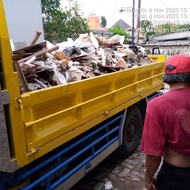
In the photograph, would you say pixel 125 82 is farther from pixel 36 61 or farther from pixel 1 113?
pixel 1 113

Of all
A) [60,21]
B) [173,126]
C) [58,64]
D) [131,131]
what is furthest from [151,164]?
[60,21]

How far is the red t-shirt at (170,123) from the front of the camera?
5.56 feet

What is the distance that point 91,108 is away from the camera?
2.72m

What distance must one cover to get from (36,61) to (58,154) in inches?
42.5

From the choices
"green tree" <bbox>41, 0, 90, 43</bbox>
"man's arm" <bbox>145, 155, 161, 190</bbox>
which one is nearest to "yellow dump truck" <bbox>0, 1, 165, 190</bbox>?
"man's arm" <bbox>145, 155, 161, 190</bbox>

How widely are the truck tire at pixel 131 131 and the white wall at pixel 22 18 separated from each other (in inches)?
110

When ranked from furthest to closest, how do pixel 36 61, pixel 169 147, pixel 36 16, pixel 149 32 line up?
pixel 149 32, pixel 36 16, pixel 36 61, pixel 169 147

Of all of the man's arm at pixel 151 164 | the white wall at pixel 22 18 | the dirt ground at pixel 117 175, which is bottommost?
the dirt ground at pixel 117 175

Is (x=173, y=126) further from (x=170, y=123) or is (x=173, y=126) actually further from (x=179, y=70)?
(x=179, y=70)

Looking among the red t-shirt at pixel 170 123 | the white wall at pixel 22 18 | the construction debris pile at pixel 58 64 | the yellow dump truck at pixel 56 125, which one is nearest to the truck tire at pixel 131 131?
the yellow dump truck at pixel 56 125

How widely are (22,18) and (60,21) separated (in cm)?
410

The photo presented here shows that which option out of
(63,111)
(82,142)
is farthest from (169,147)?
(82,142)

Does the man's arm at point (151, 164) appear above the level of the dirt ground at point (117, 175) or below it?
above

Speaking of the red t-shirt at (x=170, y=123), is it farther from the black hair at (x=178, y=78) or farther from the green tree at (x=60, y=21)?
the green tree at (x=60, y=21)
